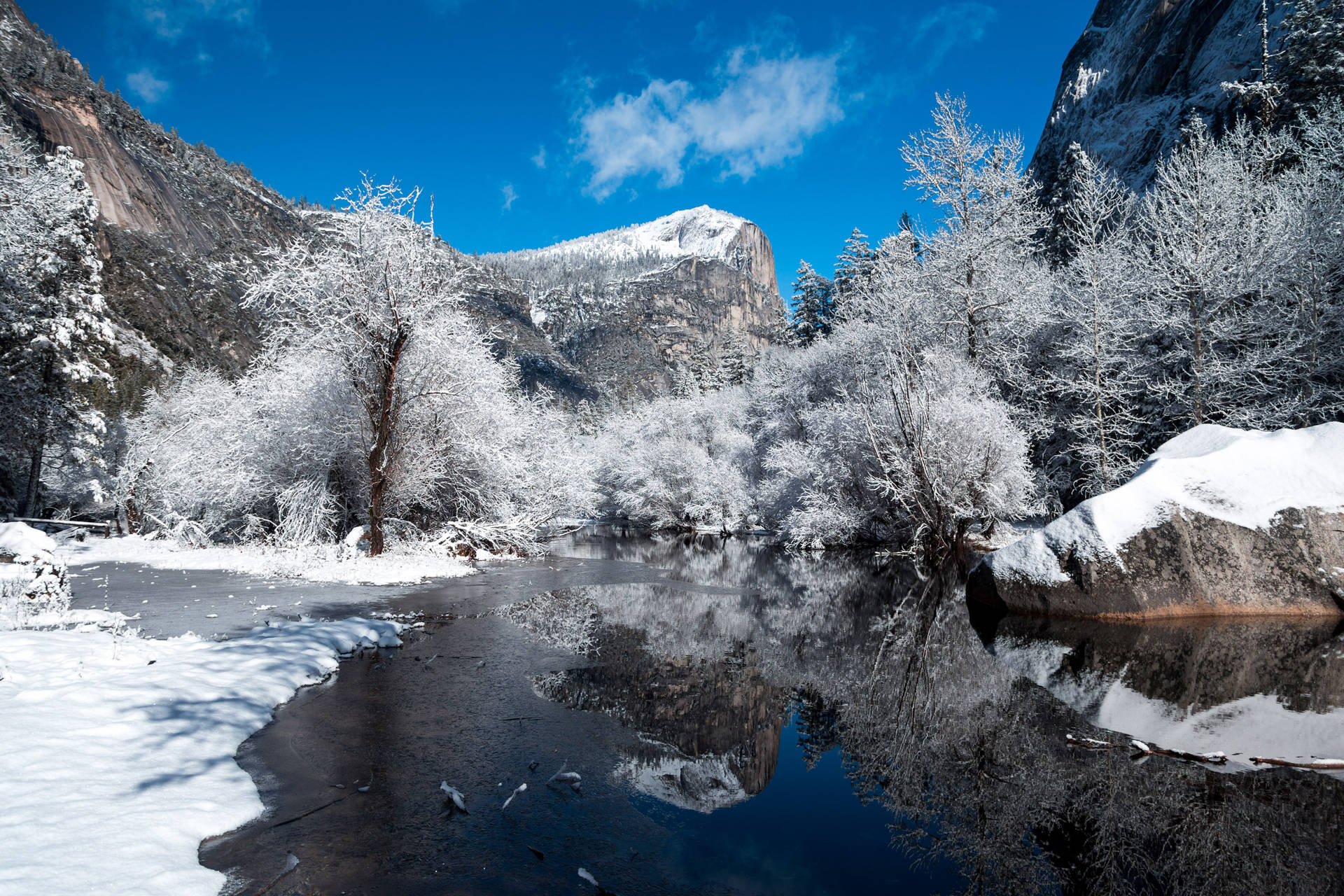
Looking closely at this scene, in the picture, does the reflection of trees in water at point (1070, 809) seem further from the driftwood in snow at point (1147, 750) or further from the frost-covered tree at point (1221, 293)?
the frost-covered tree at point (1221, 293)

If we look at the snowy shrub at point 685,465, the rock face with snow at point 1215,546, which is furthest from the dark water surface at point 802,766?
the snowy shrub at point 685,465

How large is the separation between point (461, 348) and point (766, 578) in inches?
455

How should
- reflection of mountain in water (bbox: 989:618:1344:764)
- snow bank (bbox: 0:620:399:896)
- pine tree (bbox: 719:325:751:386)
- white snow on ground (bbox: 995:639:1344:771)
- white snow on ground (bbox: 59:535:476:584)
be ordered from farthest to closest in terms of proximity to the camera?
pine tree (bbox: 719:325:751:386) → white snow on ground (bbox: 59:535:476:584) → reflection of mountain in water (bbox: 989:618:1344:764) → white snow on ground (bbox: 995:639:1344:771) → snow bank (bbox: 0:620:399:896)

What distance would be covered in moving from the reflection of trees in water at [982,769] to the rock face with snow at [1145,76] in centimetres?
3417

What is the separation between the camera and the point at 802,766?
18.5 ft

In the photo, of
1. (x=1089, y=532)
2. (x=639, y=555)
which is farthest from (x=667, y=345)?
(x=1089, y=532)

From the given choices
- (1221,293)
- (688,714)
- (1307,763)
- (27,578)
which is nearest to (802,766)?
(688,714)

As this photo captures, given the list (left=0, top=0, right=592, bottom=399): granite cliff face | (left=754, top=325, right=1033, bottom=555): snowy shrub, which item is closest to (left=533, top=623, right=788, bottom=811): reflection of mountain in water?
(left=754, top=325, right=1033, bottom=555): snowy shrub

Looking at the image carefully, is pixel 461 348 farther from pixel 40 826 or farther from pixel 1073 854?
pixel 1073 854

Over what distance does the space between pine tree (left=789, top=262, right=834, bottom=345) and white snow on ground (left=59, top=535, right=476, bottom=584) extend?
34874mm

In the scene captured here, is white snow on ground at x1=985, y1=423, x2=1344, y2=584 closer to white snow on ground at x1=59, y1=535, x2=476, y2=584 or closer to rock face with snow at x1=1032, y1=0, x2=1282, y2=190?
white snow on ground at x1=59, y1=535, x2=476, y2=584

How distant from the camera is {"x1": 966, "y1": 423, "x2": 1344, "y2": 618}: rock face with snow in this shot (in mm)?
10820

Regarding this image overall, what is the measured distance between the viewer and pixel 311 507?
1706 cm

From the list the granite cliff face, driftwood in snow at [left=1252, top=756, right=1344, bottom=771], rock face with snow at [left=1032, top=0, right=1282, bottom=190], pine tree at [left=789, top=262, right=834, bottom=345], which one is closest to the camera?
driftwood in snow at [left=1252, top=756, right=1344, bottom=771]
